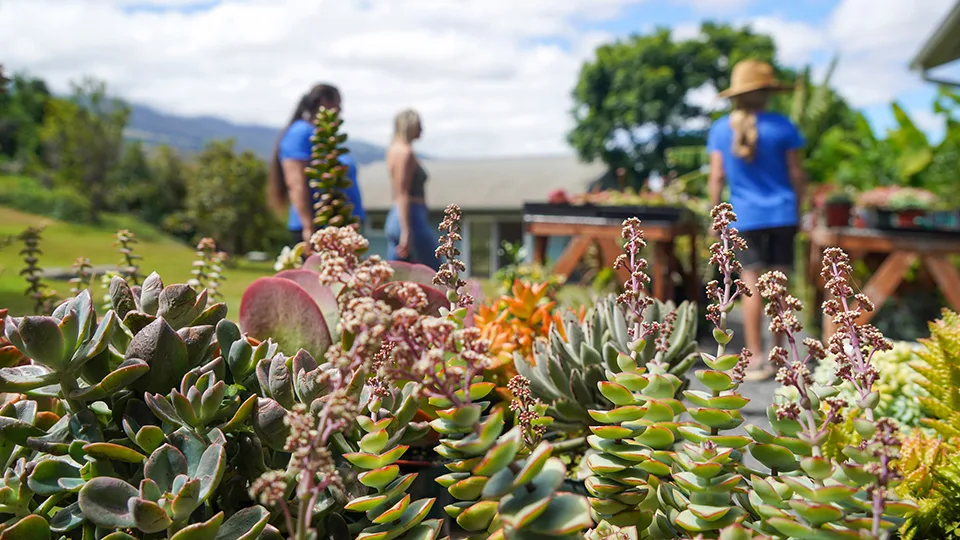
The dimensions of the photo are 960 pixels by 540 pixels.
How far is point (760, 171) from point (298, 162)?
3237 millimetres

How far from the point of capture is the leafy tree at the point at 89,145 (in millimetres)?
29672

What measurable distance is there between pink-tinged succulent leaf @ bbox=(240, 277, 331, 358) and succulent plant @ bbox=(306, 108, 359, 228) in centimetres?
37

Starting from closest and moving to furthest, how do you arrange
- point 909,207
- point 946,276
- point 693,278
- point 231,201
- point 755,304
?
point 755,304 → point 946,276 → point 693,278 → point 909,207 → point 231,201

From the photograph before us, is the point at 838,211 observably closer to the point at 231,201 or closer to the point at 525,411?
the point at 525,411

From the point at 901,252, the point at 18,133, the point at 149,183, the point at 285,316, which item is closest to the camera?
the point at 285,316

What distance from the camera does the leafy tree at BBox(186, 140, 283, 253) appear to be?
984 inches

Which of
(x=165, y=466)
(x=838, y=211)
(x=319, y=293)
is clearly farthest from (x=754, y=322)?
(x=165, y=466)

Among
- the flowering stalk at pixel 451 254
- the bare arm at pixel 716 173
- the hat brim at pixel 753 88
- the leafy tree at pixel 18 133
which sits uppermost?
the leafy tree at pixel 18 133

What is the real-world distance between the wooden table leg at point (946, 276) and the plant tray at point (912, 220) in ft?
0.85

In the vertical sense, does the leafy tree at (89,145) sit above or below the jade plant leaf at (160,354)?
above

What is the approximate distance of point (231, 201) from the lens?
2509 cm

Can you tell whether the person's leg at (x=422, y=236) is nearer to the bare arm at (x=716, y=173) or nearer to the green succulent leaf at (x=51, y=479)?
the bare arm at (x=716, y=173)

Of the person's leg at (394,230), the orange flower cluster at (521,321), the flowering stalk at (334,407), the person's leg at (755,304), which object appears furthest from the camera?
the person's leg at (394,230)

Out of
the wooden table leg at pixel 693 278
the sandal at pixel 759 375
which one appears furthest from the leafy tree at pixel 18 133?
the sandal at pixel 759 375
